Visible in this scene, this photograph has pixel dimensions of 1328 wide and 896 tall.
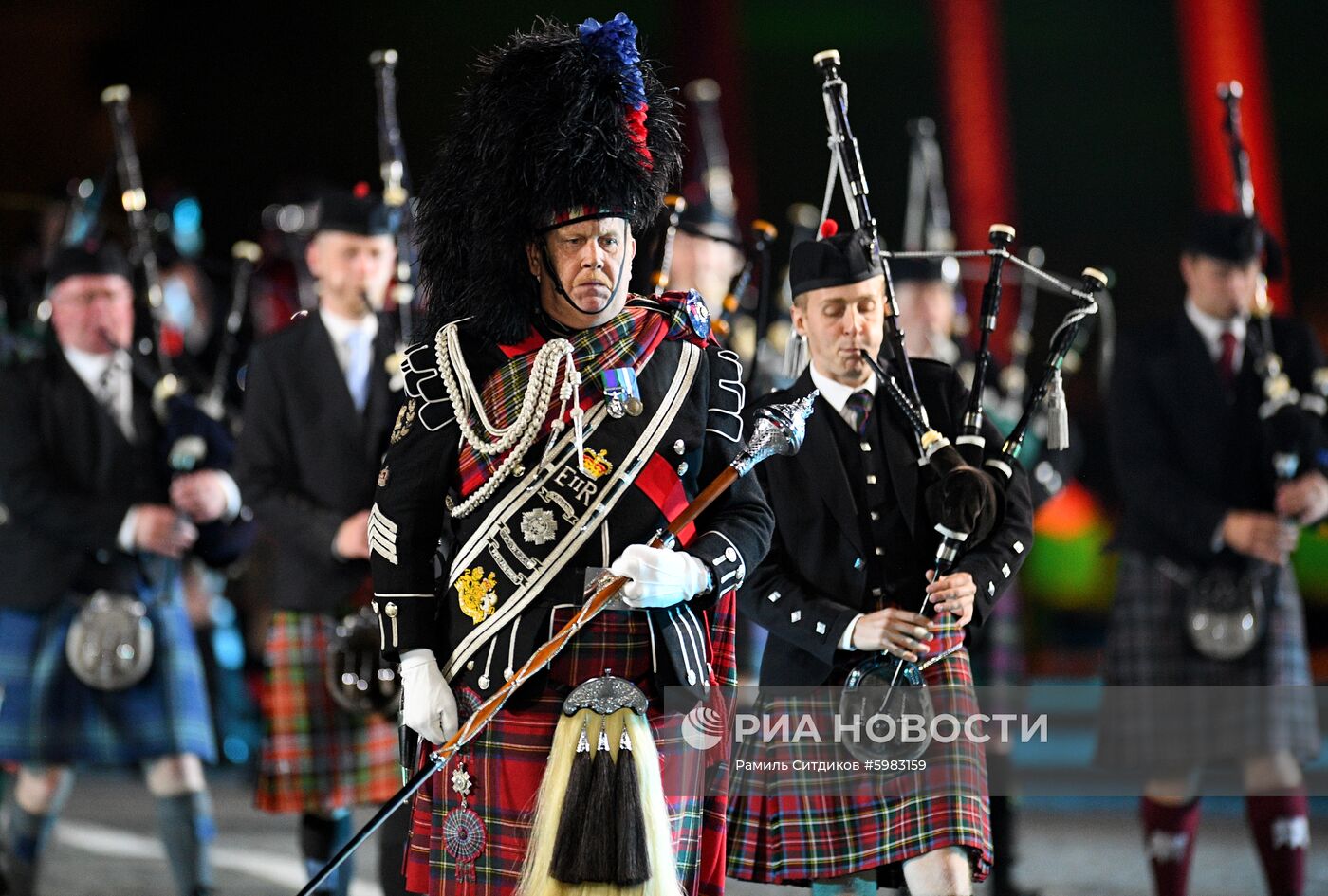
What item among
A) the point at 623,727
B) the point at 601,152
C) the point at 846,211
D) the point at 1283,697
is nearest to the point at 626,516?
the point at 623,727

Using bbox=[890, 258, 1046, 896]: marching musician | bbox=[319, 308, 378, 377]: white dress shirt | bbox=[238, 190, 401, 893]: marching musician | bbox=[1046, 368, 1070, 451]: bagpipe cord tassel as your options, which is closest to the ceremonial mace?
bbox=[1046, 368, 1070, 451]: bagpipe cord tassel

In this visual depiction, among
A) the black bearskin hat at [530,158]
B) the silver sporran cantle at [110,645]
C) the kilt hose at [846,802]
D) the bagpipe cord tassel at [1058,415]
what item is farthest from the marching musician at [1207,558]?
the silver sporran cantle at [110,645]

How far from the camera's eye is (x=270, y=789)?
4.55 m

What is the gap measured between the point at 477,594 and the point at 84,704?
2265mm

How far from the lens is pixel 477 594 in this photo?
2.79 metres

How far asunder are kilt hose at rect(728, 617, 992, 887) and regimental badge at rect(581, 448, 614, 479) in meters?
0.80

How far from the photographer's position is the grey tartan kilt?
14.9 feet

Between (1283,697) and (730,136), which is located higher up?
(730,136)

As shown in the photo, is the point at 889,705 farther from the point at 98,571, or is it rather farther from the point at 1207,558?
the point at 98,571

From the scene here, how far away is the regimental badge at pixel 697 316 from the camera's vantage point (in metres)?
2.93

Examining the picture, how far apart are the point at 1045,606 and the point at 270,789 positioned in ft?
13.5

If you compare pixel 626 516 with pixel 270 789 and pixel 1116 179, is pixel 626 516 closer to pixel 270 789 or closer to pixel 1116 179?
pixel 270 789

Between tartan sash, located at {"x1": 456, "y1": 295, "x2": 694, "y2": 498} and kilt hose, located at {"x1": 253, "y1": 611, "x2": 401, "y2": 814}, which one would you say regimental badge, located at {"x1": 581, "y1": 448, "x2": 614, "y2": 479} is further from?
kilt hose, located at {"x1": 253, "y1": 611, "x2": 401, "y2": 814}

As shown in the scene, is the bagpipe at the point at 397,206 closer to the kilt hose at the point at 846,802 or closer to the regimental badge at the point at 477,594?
the kilt hose at the point at 846,802
